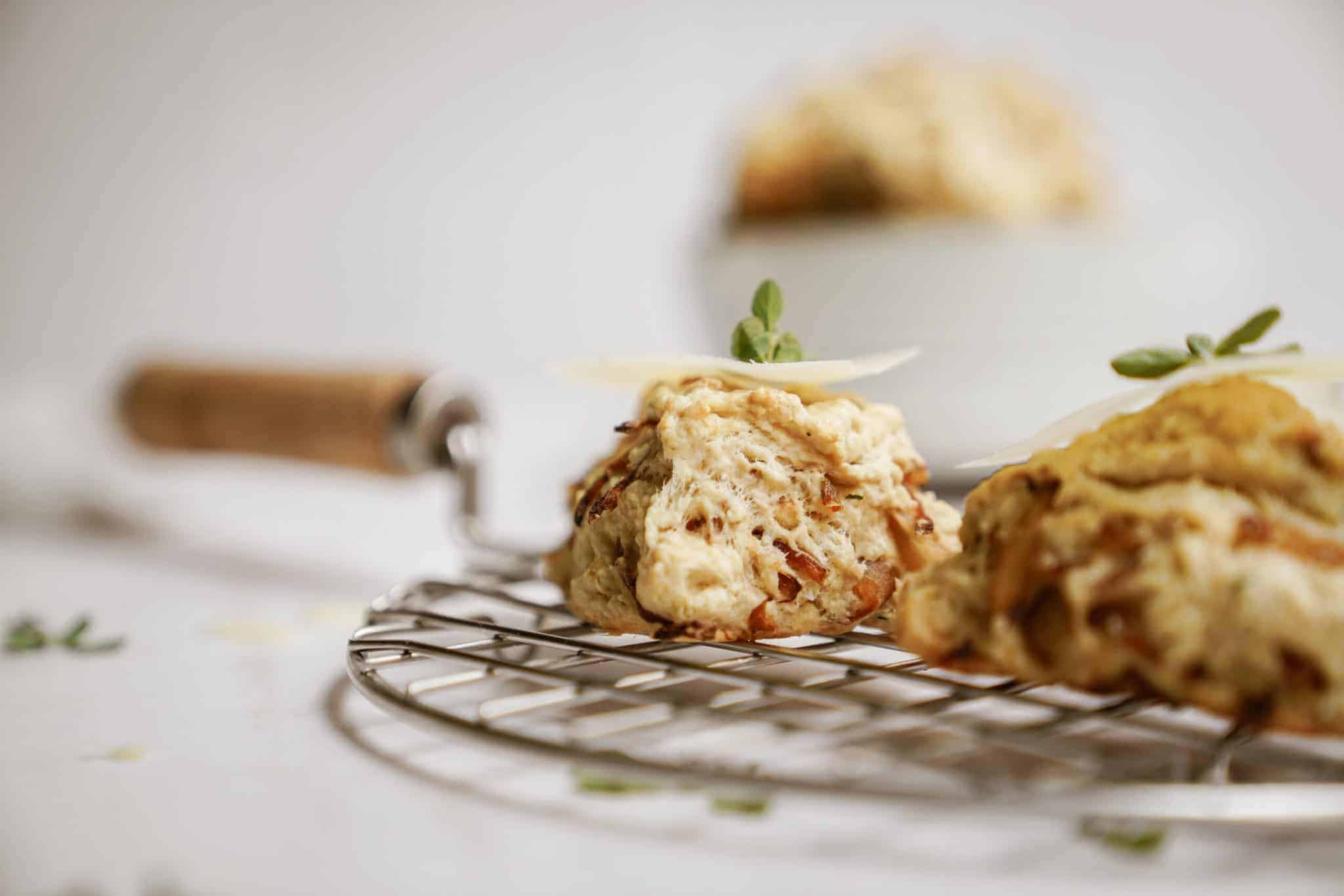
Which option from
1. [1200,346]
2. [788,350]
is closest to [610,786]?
[788,350]

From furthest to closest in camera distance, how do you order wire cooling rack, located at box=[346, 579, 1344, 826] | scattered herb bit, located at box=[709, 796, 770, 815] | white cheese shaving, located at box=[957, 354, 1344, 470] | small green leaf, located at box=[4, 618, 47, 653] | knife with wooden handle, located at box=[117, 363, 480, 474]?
1. knife with wooden handle, located at box=[117, 363, 480, 474]
2. small green leaf, located at box=[4, 618, 47, 653]
3. white cheese shaving, located at box=[957, 354, 1344, 470]
4. scattered herb bit, located at box=[709, 796, 770, 815]
5. wire cooling rack, located at box=[346, 579, 1344, 826]

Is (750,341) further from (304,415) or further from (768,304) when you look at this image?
(304,415)

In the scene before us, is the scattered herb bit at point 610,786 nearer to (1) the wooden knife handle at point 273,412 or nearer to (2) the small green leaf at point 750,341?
(2) the small green leaf at point 750,341

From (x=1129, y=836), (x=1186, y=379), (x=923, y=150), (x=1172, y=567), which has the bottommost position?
A: (x=1129, y=836)

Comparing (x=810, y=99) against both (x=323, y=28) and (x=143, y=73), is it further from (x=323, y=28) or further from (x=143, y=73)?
(x=143, y=73)

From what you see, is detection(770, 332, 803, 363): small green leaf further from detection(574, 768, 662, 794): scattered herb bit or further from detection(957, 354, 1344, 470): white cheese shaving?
detection(574, 768, 662, 794): scattered herb bit

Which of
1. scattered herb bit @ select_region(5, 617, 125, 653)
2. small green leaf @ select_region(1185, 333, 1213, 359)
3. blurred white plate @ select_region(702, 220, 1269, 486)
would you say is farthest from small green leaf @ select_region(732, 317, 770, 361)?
blurred white plate @ select_region(702, 220, 1269, 486)
